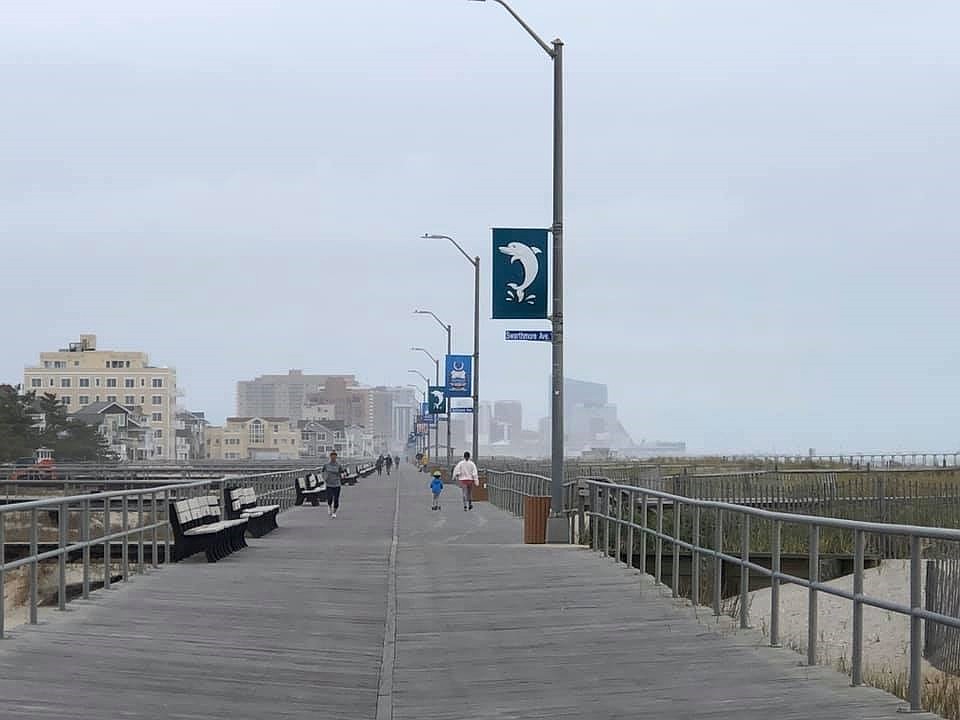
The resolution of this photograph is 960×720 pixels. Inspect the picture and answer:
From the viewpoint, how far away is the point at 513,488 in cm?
4619

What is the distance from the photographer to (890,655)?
65.0ft

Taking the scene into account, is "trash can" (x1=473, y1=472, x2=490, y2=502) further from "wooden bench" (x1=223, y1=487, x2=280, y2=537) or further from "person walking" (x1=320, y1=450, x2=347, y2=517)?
"wooden bench" (x1=223, y1=487, x2=280, y2=537)

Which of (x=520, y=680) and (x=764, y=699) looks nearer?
(x=764, y=699)

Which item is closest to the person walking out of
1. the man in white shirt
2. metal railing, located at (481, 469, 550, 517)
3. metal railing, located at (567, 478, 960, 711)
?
metal railing, located at (481, 469, 550, 517)

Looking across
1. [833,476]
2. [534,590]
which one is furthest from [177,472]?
[534,590]

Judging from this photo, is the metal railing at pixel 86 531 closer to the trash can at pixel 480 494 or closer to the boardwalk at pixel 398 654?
the boardwalk at pixel 398 654

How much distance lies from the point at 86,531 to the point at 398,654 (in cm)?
540

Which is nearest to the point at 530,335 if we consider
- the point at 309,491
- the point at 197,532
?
the point at 197,532

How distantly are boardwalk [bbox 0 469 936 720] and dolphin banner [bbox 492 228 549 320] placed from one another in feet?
25.5

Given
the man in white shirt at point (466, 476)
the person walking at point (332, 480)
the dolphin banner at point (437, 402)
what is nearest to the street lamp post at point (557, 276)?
the person walking at point (332, 480)

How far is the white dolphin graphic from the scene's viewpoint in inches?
1121

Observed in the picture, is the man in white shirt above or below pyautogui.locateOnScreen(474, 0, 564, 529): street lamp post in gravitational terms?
below

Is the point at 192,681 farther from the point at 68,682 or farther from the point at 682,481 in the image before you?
the point at 682,481

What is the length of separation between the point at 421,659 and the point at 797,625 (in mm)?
10934
